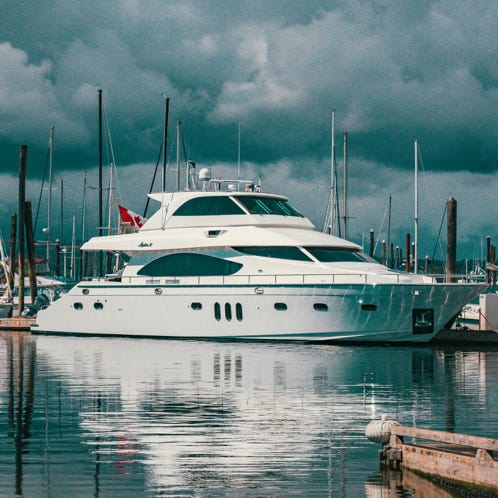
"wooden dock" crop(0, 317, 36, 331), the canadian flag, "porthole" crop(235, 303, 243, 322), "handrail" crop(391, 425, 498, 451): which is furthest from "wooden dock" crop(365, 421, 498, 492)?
"wooden dock" crop(0, 317, 36, 331)

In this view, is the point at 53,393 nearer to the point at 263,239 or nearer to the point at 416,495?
the point at 416,495

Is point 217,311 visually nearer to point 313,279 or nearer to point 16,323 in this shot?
point 313,279

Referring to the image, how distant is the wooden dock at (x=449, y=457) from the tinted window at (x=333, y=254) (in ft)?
70.3

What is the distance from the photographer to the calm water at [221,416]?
1121cm

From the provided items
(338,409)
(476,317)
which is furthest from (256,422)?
(476,317)

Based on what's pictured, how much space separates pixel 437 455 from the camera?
11156mm

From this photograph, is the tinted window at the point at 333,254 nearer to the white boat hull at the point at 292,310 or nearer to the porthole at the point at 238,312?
the white boat hull at the point at 292,310

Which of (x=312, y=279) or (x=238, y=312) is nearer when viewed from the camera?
(x=312, y=279)

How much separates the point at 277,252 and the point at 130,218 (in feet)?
31.1

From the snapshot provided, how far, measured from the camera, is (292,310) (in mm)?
33375

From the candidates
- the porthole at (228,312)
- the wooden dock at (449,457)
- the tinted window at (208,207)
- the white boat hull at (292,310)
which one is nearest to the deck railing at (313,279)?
the white boat hull at (292,310)

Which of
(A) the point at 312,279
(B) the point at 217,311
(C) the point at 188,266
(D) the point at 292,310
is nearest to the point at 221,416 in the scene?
(A) the point at 312,279

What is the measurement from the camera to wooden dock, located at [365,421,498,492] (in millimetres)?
10422

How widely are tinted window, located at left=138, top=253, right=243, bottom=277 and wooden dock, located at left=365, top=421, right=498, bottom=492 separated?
22702 millimetres
